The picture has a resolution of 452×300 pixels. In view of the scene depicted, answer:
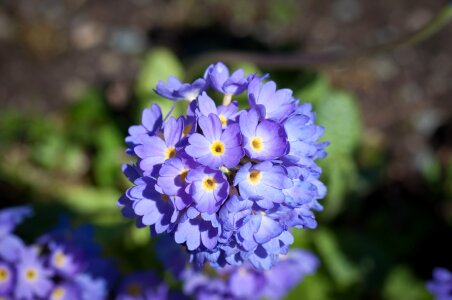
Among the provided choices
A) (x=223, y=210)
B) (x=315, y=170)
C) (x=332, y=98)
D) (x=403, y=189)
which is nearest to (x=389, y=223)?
(x=403, y=189)

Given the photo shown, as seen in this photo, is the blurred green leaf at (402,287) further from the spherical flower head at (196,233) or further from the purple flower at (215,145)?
the purple flower at (215,145)

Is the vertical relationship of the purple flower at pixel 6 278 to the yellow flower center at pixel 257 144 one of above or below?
above

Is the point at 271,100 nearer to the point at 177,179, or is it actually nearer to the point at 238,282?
the point at 177,179

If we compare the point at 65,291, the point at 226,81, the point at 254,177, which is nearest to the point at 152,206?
the point at 254,177

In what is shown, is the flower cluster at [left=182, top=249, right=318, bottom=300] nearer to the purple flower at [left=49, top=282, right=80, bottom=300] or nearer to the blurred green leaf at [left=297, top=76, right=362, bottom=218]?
the purple flower at [left=49, top=282, right=80, bottom=300]

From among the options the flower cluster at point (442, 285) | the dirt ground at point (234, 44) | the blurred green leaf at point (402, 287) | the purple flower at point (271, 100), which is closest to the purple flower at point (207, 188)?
the purple flower at point (271, 100)

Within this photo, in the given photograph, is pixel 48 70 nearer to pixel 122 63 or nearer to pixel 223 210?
pixel 122 63

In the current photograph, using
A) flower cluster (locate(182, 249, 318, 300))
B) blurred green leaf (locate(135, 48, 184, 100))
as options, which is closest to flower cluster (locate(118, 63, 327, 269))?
flower cluster (locate(182, 249, 318, 300))

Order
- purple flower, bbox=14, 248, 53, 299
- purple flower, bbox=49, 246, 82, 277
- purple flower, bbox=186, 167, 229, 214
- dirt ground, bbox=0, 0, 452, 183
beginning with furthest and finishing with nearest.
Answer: dirt ground, bbox=0, 0, 452, 183, purple flower, bbox=49, 246, 82, 277, purple flower, bbox=14, 248, 53, 299, purple flower, bbox=186, 167, 229, 214
